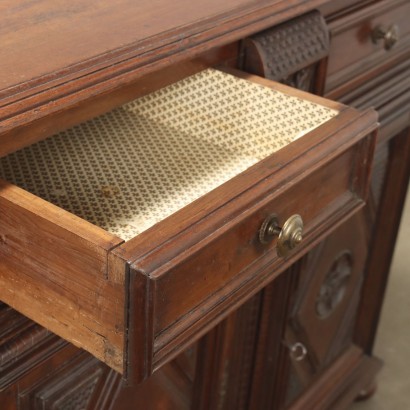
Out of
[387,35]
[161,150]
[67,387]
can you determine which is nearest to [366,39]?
[387,35]

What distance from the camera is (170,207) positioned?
732mm

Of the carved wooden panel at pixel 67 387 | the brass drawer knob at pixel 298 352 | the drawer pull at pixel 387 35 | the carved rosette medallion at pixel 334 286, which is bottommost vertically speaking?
the brass drawer knob at pixel 298 352

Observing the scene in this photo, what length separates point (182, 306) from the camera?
615 mm

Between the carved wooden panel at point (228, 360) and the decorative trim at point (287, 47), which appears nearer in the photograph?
the decorative trim at point (287, 47)

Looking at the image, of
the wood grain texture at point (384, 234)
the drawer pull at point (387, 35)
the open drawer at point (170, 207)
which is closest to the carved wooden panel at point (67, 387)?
the open drawer at point (170, 207)

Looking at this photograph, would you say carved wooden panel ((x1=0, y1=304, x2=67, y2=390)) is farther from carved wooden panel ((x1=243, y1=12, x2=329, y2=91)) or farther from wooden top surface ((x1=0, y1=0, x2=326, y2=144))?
carved wooden panel ((x1=243, y1=12, x2=329, y2=91))

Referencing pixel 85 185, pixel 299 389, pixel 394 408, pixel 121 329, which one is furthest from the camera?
pixel 394 408

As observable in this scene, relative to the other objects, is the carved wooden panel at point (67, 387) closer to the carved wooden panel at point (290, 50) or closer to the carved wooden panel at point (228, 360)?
the carved wooden panel at point (228, 360)

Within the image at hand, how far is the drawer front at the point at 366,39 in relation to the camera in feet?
3.26

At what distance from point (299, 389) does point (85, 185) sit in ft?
2.34

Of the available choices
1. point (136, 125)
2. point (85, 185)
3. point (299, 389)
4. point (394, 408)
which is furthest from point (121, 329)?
point (394, 408)

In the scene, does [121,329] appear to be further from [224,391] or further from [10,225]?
[224,391]

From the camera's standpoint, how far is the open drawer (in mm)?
563

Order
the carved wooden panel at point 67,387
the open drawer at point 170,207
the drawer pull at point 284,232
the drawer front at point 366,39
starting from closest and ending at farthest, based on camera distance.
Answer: the open drawer at point 170,207 → the drawer pull at point 284,232 → the carved wooden panel at point 67,387 → the drawer front at point 366,39
